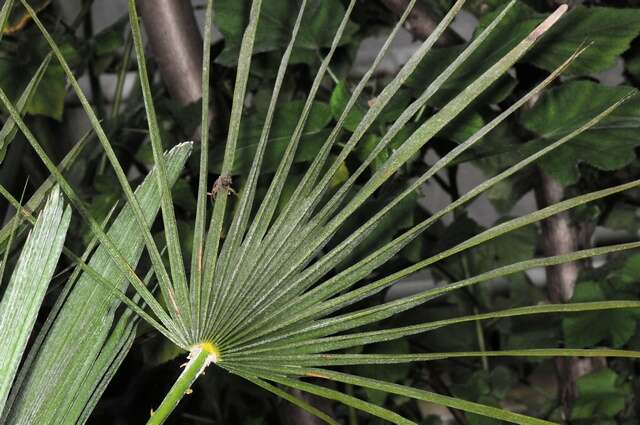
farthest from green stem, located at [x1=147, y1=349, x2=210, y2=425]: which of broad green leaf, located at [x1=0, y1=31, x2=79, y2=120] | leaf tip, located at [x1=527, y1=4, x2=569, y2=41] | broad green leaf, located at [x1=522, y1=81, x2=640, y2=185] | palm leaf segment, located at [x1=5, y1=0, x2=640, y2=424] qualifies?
broad green leaf, located at [x1=0, y1=31, x2=79, y2=120]

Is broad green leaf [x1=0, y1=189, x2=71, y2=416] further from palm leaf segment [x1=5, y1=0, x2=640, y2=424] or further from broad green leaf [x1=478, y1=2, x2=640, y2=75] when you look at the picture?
broad green leaf [x1=478, y1=2, x2=640, y2=75]

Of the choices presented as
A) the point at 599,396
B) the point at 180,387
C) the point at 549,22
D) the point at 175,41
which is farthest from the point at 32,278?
the point at 599,396

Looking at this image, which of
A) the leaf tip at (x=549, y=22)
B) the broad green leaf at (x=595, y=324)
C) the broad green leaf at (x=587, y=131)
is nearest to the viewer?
the leaf tip at (x=549, y=22)

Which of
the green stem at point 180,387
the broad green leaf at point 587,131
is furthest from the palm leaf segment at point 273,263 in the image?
the broad green leaf at point 587,131

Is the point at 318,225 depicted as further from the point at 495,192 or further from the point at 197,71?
the point at 495,192

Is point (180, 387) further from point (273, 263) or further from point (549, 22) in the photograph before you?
point (549, 22)

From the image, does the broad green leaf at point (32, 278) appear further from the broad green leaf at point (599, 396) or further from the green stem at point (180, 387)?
the broad green leaf at point (599, 396)

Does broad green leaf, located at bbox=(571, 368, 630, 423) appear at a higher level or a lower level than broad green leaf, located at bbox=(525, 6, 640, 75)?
lower
